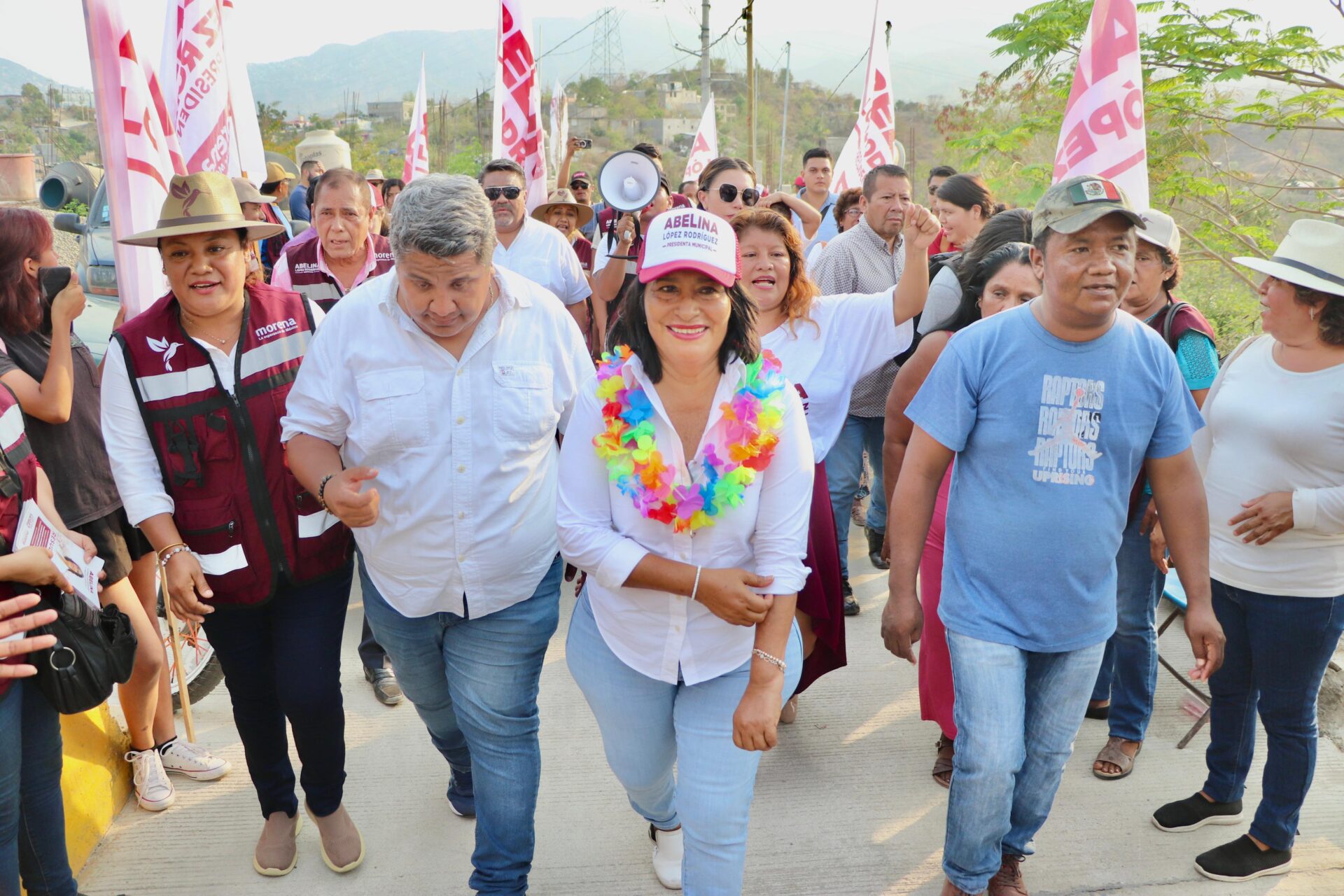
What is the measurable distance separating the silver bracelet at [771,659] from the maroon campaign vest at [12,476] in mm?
1777

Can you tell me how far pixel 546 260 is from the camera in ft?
17.6

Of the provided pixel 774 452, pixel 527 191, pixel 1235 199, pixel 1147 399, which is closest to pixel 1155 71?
pixel 1235 199

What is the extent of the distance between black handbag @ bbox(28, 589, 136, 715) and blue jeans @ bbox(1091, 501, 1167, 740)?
10.7ft

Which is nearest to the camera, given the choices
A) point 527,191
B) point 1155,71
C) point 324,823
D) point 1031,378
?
point 1031,378

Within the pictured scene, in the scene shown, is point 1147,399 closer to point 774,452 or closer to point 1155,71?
point 774,452

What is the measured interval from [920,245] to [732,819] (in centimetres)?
223

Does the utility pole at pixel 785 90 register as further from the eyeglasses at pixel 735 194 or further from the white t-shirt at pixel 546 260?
the white t-shirt at pixel 546 260

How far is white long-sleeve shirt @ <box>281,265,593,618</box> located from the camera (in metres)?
2.69

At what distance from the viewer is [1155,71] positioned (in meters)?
10.2

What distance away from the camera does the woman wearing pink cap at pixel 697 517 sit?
2.39 meters

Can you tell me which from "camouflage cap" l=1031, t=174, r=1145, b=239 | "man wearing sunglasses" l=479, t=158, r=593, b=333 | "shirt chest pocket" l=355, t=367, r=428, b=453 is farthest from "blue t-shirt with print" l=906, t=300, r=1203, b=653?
"man wearing sunglasses" l=479, t=158, r=593, b=333

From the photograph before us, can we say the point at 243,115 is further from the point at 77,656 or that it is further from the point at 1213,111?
the point at 1213,111

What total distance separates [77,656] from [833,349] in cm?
257

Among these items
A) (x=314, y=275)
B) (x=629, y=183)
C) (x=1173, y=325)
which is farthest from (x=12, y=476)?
(x=629, y=183)
